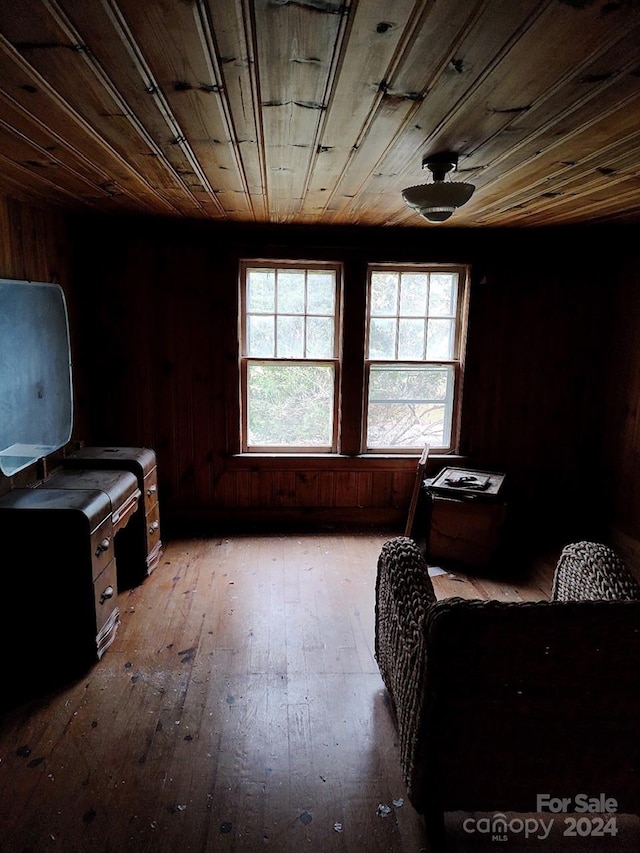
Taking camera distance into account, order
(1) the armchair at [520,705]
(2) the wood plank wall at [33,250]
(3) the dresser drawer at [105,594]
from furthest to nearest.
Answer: (2) the wood plank wall at [33,250] < (3) the dresser drawer at [105,594] < (1) the armchair at [520,705]

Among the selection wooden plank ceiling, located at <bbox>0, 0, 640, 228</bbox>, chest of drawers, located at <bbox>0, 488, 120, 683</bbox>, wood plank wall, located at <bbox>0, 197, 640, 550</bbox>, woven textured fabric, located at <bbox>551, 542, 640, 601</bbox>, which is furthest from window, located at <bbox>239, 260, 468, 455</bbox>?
woven textured fabric, located at <bbox>551, 542, 640, 601</bbox>

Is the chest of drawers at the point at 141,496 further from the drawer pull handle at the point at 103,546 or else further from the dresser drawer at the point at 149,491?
the drawer pull handle at the point at 103,546

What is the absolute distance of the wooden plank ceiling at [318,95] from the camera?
1.15 metres

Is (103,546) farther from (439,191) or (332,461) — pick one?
(439,191)

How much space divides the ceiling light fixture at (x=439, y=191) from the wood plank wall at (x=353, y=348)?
5.48 feet

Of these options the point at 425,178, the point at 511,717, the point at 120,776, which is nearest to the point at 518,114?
the point at 425,178

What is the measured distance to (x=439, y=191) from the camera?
85.9 inches

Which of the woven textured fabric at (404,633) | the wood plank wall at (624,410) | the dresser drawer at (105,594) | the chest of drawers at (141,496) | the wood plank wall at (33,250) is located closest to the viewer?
the woven textured fabric at (404,633)

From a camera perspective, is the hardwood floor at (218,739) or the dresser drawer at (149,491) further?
the dresser drawer at (149,491)

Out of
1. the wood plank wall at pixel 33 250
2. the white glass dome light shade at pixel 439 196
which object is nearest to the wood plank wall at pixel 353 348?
the wood plank wall at pixel 33 250

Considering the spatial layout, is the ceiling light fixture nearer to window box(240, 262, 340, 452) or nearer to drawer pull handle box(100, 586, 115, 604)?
window box(240, 262, 340, 452)

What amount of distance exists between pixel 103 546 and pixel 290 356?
6.66 feet

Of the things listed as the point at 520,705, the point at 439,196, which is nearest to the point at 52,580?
the point at 520,705

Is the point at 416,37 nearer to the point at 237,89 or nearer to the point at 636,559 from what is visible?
the point at 237,89
